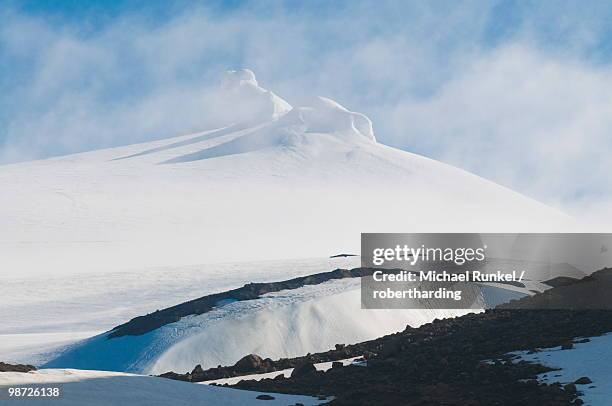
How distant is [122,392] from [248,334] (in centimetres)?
1400

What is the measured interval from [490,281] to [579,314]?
15290mm

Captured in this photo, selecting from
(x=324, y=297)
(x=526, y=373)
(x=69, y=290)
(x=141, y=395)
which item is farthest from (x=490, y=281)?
(x=69, y=290)

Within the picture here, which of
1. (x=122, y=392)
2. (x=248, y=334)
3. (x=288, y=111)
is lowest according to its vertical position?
(x=122, y=392)

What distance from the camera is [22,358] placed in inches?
1147

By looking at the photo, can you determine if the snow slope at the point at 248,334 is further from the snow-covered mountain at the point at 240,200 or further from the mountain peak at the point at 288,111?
the mountain peak at the point at 288,111

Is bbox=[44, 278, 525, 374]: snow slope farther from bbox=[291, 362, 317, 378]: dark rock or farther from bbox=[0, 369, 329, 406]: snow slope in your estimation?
bbox=[0, 369, 329, 406]: snow slope

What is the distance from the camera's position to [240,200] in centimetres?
9088

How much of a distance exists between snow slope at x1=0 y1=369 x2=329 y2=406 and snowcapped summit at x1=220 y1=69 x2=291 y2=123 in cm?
13632

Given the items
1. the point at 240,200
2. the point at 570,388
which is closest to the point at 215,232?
the point at 240,200

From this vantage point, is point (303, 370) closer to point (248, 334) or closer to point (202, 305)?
point (248, 334)

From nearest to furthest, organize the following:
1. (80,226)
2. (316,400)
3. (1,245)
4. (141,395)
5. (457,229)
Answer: (141,395), (316,400), (1,245), (80,226), (457,229)

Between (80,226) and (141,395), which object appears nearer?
(141,395)

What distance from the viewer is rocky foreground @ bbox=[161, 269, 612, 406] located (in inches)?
607

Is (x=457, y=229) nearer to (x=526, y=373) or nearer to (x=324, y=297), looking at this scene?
(x=324, y=297)
